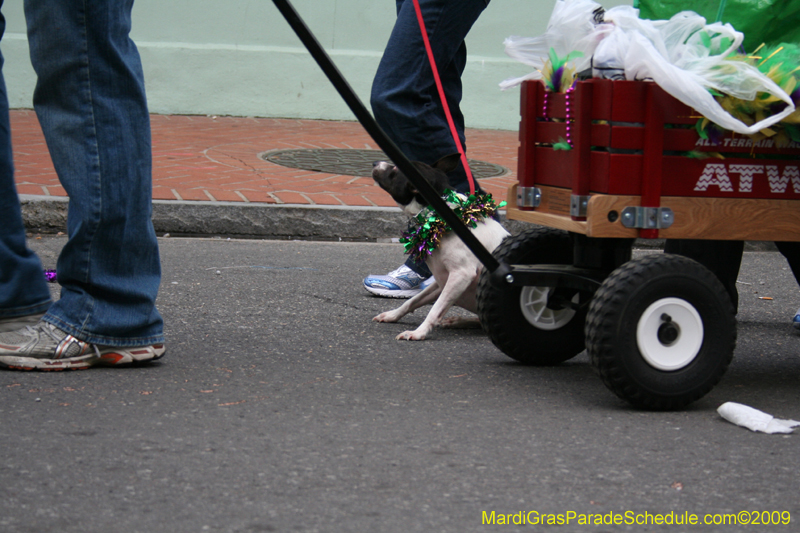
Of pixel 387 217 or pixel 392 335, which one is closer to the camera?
pixel 392 335

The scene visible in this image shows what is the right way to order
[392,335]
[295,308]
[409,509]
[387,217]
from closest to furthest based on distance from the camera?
[409,509], [392,335], [295,308], [387,217]

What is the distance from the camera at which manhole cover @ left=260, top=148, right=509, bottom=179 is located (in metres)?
6.39

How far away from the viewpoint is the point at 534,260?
2.75 m

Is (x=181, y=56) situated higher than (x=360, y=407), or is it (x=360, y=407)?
(x=181, y=56)

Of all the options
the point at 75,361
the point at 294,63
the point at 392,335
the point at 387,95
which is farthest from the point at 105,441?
the point at 294,63

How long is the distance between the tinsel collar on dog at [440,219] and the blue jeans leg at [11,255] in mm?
1279

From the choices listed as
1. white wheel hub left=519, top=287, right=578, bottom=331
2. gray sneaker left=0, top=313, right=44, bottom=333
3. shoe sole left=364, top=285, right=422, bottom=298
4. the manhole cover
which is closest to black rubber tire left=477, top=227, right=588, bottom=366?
white wheel hub left=519, top=287, right=578, bottom=331

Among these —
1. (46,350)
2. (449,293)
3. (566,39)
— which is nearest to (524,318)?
(449,293)

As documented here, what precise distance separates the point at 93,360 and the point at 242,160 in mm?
4216

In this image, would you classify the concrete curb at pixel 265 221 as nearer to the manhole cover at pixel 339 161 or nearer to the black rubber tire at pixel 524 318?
the manhole cover at pixel 339 161

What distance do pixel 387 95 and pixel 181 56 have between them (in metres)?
5.80

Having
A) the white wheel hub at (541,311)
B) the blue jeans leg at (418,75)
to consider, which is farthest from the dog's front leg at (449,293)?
the blue jeans leg at (418,75)

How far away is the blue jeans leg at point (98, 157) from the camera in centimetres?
236

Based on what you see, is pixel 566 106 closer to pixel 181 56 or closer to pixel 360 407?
pixel 360 407
